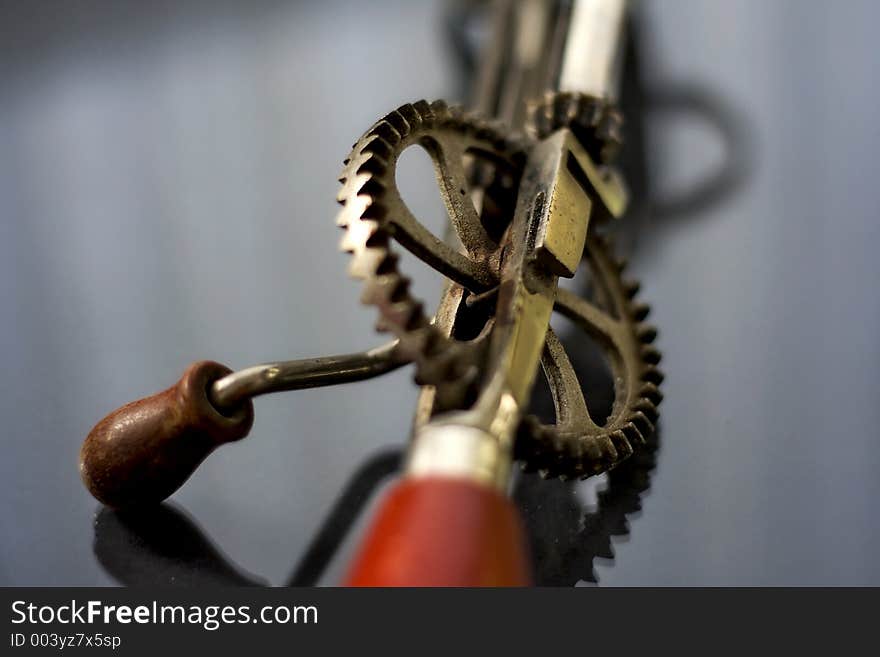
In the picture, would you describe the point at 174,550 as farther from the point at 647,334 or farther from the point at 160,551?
the point at 647,334

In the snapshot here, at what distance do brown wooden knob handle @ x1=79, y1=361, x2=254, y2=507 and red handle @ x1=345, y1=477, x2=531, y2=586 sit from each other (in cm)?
20

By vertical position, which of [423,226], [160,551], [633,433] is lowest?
[160,551]

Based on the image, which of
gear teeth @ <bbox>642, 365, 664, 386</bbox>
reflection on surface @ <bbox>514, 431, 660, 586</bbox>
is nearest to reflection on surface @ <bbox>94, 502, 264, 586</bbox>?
reflection on surface @ <bbox>514, 431, 660, 586</bbox>

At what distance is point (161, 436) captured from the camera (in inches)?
23.3

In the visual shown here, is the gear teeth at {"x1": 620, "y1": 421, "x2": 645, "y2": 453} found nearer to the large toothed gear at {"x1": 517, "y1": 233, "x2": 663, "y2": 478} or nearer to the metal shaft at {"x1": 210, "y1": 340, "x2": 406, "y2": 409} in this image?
the large toothed gear at {"x1": 517, "y1": 233, "x2": 663, "y2": 478}

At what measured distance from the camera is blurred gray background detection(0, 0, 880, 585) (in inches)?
27.1

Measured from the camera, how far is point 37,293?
878 mm

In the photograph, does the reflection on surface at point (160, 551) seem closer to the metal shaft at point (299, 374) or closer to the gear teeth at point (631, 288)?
the metal shaft at point (299, 374)

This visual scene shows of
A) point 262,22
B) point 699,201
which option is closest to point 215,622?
point 699,201

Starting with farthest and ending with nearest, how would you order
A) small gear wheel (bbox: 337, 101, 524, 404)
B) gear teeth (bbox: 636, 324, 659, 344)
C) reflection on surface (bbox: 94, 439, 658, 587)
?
gear teeth (bbox: 636, 324, 659, 344) → reflection on surface (bbox: 94, 439, 658, 587) → small gear wheel (bbox: 337, 101, 524, 404)

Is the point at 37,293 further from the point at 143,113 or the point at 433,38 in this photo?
the point at 433,38

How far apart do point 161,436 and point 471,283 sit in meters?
0.19

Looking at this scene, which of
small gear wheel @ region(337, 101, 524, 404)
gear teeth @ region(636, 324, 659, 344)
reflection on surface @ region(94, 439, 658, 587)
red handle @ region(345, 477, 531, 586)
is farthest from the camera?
gear teeth @ region(636, 324, 659, 344)

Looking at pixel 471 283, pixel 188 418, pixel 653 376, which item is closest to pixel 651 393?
pixel 653 376
